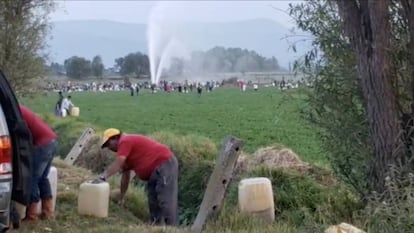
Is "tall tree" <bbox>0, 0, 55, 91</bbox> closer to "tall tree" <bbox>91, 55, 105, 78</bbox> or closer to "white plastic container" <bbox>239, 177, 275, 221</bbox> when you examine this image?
"white plastic container" <bbox>239, 177, 275, 221</bbox>

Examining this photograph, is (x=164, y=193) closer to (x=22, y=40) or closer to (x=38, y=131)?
(x=38, y=131)

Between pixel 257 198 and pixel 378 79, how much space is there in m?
2.71

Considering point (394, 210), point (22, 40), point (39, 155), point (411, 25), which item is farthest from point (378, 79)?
point (22, 40)

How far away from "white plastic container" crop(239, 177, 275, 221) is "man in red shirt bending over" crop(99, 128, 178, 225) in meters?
1.11

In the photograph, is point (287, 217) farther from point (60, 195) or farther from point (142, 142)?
point (60, 195)

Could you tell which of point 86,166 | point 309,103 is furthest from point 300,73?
A: point 86,166

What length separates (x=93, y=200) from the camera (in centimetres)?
1098

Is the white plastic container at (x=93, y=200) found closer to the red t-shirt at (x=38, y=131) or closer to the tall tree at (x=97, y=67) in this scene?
the red t-shirt at (x=38, y=131)

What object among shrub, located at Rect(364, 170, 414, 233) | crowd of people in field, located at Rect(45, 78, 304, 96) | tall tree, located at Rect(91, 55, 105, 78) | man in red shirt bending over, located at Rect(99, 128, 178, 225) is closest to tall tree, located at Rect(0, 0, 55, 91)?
man in red shirt bending over, located at Rect(99, 128, 178, 225)

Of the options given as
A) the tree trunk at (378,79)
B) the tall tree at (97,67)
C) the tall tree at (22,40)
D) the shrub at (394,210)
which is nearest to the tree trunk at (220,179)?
the tree trunk at (378,79)

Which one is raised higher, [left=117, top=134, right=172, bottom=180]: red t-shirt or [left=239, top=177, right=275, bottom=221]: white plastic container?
[left=117, top=134, right=172, bottom=180]: red t-shirt

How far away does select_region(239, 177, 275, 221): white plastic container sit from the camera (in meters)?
10.6

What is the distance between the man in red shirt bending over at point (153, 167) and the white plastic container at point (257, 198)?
3.63 ft

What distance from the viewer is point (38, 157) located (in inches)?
388
